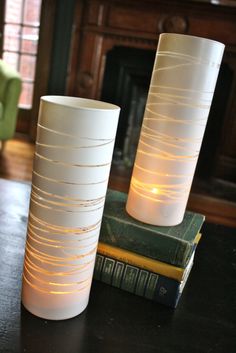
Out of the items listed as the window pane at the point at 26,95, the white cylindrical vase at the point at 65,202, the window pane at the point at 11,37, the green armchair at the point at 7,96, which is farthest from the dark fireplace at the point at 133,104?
the white cylindrical vase at the point at 65,202

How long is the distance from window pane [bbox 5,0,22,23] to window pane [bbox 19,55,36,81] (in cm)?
28

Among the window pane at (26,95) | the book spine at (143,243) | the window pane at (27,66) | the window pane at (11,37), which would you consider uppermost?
the window pane at (11,37)

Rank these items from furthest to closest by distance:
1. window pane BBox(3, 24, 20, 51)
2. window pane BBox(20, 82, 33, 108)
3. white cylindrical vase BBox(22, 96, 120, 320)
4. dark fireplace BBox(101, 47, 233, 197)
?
window pane BBox(20, 82, 33, 108) → window pane BBox(3, 24, 20, 51) → dark fireplace BBox(101, 47, 233, 197) → white cylindrical vase BBox(22, 96, 120, 320)

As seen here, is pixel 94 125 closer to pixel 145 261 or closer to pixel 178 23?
pixel 145 261

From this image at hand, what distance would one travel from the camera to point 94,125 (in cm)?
46

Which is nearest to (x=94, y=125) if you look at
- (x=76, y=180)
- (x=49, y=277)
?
(x=76, y=180)

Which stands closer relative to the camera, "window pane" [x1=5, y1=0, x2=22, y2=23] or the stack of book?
the stack of book

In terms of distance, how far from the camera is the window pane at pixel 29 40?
2.76 meters

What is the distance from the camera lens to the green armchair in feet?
7.35

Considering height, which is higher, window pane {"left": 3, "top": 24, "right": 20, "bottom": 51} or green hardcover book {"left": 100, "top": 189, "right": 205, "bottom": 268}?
window pane {"left": 3, "top": 24, "right": 20, "bottom": 51}

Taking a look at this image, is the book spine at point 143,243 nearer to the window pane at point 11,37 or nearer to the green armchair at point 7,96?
the green armchair at point 7,96

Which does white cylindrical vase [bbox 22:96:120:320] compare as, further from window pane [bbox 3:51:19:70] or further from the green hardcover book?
window pane [bbox 3:51:19:70]

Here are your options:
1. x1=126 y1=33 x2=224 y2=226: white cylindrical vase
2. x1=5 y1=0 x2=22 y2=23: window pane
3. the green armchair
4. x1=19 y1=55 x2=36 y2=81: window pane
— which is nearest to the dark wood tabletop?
x1=126 y1=33 x2=224 y2=226: white cylindrical vase

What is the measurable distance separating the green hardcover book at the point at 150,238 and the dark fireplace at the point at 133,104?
5.73 feet
